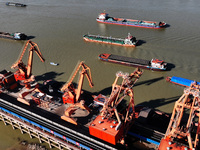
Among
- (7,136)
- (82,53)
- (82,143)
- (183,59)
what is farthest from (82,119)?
(183,59)

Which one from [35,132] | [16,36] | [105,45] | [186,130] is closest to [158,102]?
[186,130]

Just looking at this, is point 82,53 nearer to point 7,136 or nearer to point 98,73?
point 98,73

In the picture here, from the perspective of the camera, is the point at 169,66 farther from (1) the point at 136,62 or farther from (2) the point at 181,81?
(1) the point at 136,62

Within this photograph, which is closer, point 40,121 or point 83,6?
point 40,121

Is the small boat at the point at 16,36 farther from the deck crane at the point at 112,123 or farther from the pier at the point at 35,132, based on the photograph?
the deck crane at the point at 112,123

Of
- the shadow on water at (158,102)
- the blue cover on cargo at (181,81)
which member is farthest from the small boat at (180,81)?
the shadow on water at (158,102)

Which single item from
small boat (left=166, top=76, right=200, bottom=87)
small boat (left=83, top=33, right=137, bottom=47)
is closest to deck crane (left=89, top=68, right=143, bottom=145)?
small boat (left=166, top=76, right=200, bottom=87)
